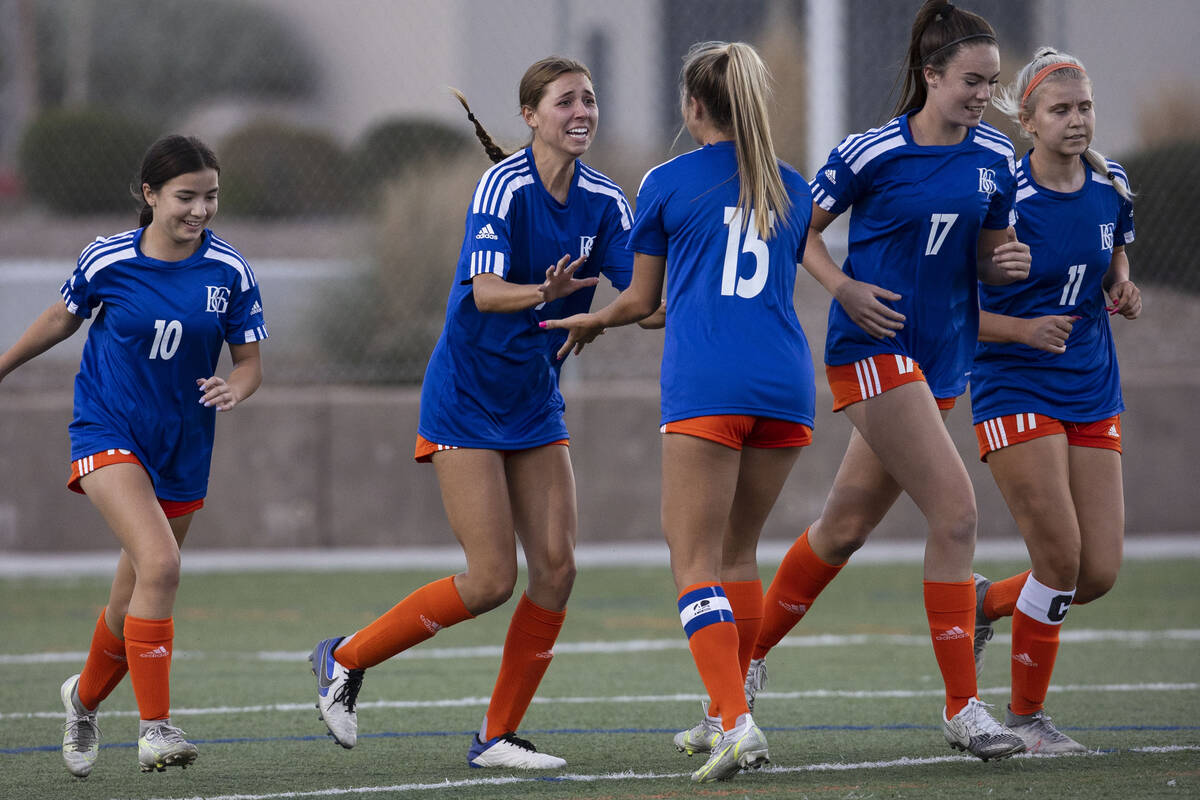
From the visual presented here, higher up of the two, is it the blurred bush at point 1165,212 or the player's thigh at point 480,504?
the blurred bush at point 1165,212

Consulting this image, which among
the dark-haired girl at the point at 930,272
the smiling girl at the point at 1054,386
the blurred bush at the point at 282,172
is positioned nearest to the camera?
the dark-haired girl at the point at 930,272

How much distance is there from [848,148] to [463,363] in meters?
1.39

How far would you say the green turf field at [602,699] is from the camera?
4.77 metres

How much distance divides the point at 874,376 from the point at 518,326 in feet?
3.64

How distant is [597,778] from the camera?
4840mm

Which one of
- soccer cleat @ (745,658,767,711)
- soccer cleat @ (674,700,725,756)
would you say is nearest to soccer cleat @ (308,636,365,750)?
soccer cleat @ (674,700,725,756)

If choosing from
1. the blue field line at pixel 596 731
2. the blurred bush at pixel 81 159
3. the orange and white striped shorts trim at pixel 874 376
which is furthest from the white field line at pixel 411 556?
the orange and white striped shorts trim at pixel 874 376

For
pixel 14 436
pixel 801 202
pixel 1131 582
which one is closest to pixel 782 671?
pixel 801 202

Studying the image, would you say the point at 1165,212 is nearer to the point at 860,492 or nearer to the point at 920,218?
the point at 860,492

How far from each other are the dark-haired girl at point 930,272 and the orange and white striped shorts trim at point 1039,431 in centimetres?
22

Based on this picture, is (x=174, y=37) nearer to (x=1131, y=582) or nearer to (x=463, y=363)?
(x=1131, y=582)

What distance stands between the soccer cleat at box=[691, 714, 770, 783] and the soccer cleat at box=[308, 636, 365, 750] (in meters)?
1.31

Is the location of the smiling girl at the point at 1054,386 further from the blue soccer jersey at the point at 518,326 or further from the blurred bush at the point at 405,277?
the blurred bush at the point at 405,277

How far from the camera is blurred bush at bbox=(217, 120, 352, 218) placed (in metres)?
13.0
